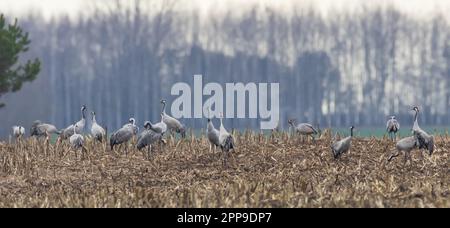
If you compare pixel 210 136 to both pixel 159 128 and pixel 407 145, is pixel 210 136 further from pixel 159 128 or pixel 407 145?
pixel 407 145

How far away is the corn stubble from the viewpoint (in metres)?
13.0

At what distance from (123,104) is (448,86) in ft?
98.9

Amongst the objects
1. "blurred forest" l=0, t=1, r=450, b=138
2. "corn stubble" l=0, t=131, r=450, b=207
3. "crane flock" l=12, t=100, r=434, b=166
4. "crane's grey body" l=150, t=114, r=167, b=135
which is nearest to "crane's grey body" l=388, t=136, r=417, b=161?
"crane flock" l=12, t=100, r=434, b=166

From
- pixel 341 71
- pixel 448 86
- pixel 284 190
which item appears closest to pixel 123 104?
pixel 341 71

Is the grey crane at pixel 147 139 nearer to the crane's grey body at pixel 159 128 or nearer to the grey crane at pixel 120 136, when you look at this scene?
the crane's grey body at pixel 159 128

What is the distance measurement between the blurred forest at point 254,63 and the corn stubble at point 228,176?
62.2 m

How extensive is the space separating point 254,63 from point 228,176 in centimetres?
7255

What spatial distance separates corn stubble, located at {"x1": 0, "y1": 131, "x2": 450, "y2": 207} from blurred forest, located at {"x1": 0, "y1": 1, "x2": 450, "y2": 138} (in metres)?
62.2

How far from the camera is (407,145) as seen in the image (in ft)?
62.0

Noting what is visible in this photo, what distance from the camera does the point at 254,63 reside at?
90188 millimetres

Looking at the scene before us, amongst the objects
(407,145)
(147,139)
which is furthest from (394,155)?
(147,139)

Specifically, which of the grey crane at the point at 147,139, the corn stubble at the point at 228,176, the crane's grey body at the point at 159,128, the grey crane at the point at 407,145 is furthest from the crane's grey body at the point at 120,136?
the grey crane at the point at 407,145

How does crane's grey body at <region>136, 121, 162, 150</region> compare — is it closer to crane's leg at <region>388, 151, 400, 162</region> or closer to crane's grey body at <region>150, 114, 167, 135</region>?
crane's grey body at <region>150, 114, 167, 135</region>
